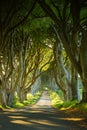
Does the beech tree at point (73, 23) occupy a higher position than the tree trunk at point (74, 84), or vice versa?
the beech tree at point (73, 23)

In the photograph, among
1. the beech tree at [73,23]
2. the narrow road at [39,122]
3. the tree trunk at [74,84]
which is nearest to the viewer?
the narrow road at [39,122]

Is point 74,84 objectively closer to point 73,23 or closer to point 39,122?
point 73,23

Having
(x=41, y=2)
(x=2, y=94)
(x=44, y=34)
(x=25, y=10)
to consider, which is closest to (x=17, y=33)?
(x=44, y=34)

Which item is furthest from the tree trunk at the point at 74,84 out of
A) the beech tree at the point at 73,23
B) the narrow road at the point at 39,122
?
the narrow road at the point at 39,122

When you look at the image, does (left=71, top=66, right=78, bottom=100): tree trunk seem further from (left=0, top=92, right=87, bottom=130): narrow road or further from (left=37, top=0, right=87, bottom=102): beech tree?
(left=0, top=92, right=87, bottom=130): narrow road

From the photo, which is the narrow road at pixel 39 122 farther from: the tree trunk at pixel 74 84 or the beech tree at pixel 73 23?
the tree trunk at pixel 74 84

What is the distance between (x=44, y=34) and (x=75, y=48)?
8503 millimetres

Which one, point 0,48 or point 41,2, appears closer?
point 41,2

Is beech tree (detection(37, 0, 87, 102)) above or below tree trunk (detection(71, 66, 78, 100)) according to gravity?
above

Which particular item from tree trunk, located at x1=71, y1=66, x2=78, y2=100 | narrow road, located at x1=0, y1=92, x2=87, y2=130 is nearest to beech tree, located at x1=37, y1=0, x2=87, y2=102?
narrow road, located at x1=0, y1=92, x2=87, y2=130

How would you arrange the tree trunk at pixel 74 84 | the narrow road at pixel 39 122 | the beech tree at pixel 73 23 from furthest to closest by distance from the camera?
the tree trunk at pixel 74 84
the beech tree at pixel 73 23
the narrow road at pixel 39 122

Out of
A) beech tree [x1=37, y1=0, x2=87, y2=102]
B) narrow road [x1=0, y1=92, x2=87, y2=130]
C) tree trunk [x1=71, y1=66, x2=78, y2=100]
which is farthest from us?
tree trunk [x1=71, y1=66, x2=78, y2=100]

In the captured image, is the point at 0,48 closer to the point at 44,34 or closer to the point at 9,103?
the point at 44,34

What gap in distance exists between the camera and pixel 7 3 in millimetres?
20922
